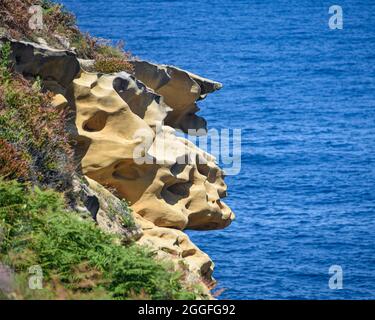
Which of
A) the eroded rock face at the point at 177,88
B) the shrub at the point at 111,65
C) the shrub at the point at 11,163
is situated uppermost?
the eroded rock face at the point at 177,88

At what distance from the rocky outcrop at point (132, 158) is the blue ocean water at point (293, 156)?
31.9 metres

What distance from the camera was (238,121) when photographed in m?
144

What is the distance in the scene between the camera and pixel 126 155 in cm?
3394

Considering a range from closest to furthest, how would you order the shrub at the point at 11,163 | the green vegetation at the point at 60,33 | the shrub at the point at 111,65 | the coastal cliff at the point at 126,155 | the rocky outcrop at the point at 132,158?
the shrub at the point at 11,163, the coastal cliff at the point at 126,155, the rocky outcrop at the point at 132,158, the green vegetation at the point at 60,33, the shrub at the point at 111,65

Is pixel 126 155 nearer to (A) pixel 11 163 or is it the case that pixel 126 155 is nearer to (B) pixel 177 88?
(B) pixel 177 88

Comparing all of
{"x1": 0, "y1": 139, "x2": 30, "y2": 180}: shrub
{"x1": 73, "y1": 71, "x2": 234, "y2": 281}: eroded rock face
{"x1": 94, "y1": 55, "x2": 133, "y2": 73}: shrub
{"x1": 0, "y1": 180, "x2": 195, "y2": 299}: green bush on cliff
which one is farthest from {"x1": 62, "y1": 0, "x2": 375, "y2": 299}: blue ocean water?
{"x1": 0, "y1": 180, "x2": 195, "y2": 299}: green bush on cliff

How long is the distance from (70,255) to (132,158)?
33.6 feet

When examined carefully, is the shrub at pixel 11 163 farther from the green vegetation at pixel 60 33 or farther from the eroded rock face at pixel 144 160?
the green vegetation at pixel 60 33

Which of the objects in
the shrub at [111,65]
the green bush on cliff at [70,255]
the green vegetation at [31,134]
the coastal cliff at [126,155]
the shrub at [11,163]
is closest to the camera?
the green bush on cliff at [70,255]

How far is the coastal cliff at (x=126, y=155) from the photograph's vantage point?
32.1 meters

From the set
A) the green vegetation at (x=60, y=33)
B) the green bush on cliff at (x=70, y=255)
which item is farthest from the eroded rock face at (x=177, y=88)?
the green bush on cliff at (x=70, y=255)

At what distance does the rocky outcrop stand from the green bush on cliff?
458 cm

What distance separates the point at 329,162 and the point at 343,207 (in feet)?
63.4

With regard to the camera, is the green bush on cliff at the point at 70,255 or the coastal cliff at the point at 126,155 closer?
the green bush on cliff at the point at 70,255
